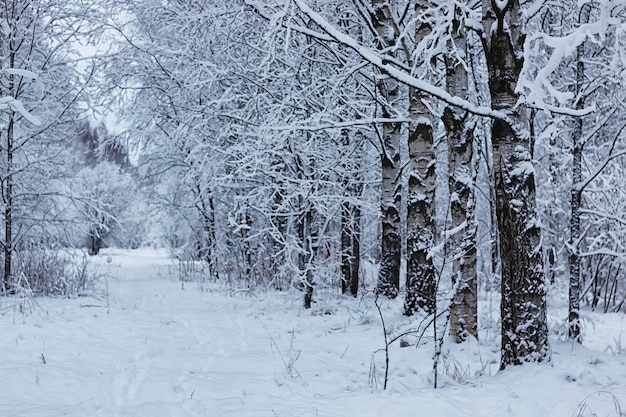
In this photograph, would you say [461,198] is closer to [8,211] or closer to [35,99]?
[8,211]

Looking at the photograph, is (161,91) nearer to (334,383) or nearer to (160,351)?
(160,351)

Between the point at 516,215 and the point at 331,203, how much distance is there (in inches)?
176

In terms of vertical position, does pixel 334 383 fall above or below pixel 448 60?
Result: below

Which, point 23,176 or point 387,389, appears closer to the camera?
point 387,389

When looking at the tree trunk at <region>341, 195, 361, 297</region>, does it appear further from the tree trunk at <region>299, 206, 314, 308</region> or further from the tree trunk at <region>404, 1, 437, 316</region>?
the tree trunk at <region>404, 1, 437, 316</region>

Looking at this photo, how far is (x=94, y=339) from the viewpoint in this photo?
19.9 ft

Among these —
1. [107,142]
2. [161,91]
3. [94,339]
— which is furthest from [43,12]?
[94,339]

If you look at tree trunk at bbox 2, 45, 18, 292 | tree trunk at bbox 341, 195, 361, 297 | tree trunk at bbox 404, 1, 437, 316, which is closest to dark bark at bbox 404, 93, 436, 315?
tree trunk at bbox 404, 1, 437, 316

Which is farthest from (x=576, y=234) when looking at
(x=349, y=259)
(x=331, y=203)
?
(x=349, y=259)

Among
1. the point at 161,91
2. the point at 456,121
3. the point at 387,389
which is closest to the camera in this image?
the point at 387,389

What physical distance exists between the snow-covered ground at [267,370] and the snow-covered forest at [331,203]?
1.3 inches

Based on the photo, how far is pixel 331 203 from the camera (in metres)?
8.52

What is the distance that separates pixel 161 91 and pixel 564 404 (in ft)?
31.5

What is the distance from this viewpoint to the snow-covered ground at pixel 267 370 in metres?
3.63
